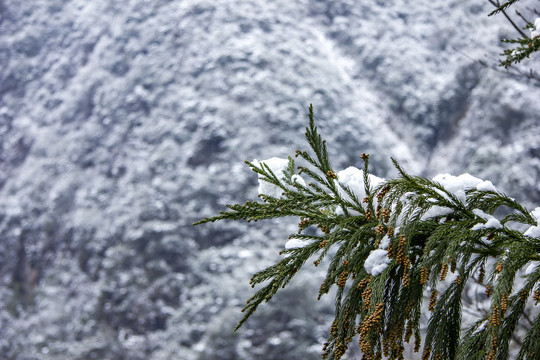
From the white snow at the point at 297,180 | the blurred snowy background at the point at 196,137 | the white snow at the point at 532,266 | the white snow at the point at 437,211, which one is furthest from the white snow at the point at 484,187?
the blurred snowy background at the point at 196,137

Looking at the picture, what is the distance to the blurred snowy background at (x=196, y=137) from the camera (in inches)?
471

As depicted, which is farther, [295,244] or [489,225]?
[295,244]

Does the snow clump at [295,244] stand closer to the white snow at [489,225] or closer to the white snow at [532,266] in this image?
the white snow at [489,225]

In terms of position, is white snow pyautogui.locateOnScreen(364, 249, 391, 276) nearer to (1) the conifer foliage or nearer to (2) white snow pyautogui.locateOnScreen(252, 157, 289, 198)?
(1) the conifer foliage

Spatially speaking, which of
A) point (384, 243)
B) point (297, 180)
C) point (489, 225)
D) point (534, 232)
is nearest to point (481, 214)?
point (489, 225)

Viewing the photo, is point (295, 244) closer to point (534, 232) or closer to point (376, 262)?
point (376, 262)

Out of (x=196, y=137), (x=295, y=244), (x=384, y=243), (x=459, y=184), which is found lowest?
(x=196, y=137)

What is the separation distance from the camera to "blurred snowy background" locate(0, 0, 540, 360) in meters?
12.0

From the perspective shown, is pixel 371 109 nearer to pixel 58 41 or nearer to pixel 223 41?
pixel 223 41

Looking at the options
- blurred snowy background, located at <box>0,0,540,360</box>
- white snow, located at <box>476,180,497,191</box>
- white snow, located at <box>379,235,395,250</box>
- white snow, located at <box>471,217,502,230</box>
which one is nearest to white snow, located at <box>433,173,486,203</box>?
white snow, located at <box>476,180,497,191</box>

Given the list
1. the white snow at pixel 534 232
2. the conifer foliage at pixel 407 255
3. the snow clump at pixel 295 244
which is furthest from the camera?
the snow clump at pixel 295 244

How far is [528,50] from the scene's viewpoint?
7.52ft

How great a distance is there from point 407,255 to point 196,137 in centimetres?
1402

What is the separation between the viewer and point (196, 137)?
49.8 feet
